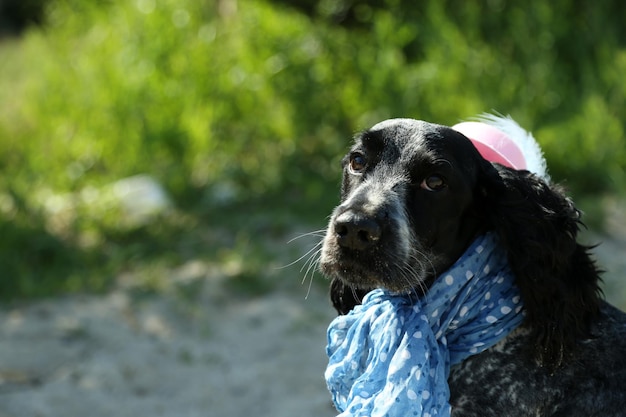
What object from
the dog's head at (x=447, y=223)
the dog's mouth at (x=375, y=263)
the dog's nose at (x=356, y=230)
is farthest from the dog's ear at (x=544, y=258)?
the dog's nose at (x=356, y=230)

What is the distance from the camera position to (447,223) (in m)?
2.96

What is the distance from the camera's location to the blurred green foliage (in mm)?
7055

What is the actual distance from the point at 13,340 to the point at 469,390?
3.50 metres

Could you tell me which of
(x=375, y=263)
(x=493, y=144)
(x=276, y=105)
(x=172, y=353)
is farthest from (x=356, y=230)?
(x=276, y=105)

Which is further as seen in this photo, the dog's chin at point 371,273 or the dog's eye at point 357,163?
the dog's eye at point 357,163

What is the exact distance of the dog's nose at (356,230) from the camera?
2773mm

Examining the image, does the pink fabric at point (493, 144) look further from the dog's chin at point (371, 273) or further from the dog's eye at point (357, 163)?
the dog's chin at point (371, 273)

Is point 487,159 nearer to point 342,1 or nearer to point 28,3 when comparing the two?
point 342,1

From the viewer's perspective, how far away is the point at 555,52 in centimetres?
784

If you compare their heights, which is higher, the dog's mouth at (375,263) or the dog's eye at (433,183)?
the dog's eye at (433,183)

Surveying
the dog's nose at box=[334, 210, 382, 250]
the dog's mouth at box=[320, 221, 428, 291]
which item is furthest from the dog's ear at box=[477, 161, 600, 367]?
the dog's nose at box=[334, 210, 382, 250]

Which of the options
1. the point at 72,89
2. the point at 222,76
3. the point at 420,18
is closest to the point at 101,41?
the point at 72,89

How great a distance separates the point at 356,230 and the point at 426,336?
0.42 m

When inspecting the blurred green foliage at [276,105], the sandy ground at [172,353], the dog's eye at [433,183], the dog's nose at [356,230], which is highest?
the blurred green foliage at [276,105]
